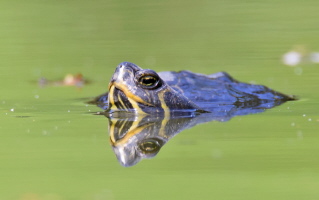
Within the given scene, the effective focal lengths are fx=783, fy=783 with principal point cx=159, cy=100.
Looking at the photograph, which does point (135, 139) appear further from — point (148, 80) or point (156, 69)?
point (156, 69)

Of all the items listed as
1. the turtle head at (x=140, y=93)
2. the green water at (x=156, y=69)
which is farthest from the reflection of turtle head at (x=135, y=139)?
the turtle head at (x=140, y=93)

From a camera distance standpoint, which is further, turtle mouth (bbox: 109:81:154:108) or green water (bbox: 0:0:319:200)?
turtle mouth (bbox: 109:81:154:108)

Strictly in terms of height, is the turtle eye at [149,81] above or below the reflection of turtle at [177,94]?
above

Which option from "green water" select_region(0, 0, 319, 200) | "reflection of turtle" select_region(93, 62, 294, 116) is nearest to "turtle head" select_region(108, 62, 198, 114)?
"reflection of turtle" select_region(93, 62, 294, 116)

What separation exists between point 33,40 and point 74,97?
150 inches

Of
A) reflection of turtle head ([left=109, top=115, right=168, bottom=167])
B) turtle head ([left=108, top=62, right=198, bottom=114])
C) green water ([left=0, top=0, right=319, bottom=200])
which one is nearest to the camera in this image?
green water ([left=0, top=0, right=319, bottom=200])

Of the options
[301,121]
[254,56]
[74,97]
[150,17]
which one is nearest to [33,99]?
[74,97]

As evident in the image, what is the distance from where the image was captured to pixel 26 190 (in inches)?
147

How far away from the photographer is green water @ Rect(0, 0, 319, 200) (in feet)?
12.7

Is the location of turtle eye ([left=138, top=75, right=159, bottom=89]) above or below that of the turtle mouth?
above

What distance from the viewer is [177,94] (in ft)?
20.6

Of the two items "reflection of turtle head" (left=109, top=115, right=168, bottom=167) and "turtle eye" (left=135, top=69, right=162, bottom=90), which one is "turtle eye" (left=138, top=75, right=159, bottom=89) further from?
"reflection of turtle head" (left=109, top=115, right=168, bottom=167)

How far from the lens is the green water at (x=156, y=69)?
3861 mm

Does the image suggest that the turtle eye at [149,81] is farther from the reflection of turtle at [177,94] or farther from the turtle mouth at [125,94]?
the turtle mouth at [125,94]
